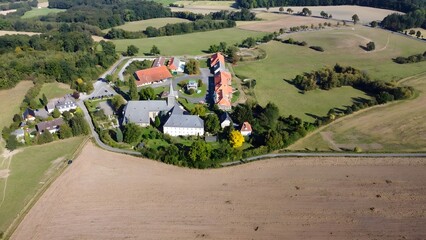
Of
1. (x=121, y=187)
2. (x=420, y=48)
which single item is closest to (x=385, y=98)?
(x=420, y=48)

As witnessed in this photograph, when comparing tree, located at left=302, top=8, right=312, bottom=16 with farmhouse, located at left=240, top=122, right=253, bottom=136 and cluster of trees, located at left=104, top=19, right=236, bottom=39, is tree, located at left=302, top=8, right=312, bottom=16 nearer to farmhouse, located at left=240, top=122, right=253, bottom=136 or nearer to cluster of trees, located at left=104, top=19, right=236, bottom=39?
cluster of trees, located at left=104, top=19, right=236, bottom=39

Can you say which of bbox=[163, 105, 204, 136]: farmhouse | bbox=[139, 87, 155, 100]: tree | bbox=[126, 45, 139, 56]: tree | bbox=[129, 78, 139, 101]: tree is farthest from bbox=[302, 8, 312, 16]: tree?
bbox=[163, 105, 204, 136]: farmhouse

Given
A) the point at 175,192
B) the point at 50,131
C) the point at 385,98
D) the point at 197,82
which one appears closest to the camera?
the point at 175,192

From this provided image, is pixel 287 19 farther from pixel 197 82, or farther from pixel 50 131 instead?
pixel 50 131

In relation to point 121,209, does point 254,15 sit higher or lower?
higher

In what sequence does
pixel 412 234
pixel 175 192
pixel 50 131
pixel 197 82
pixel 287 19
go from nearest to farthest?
pixel 412 234, pixel 175 192, pixel 50 131, pixel 197 82, pixel 287 19

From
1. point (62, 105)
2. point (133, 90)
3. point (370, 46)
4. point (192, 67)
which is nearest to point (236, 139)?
point (133, 90)

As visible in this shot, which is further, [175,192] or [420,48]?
[420,48]
